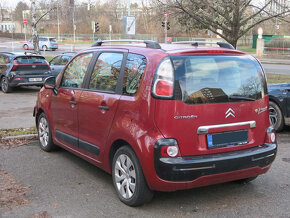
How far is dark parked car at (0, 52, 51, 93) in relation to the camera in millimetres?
14375

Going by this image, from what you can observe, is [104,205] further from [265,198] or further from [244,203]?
[265,198]

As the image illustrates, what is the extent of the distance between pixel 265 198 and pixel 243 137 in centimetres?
86

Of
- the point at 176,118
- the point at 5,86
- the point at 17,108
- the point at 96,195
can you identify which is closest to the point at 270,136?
the point at 176,118

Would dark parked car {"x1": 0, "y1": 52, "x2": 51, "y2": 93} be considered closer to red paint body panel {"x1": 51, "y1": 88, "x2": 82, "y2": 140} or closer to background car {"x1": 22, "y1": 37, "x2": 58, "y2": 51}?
red paint body panel {"x1": 51, "y1": 88, "x2": 82, "y2": 140}

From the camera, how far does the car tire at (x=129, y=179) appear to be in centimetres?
383

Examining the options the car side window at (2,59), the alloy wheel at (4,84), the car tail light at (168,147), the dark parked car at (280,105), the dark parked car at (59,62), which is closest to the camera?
the car tail light at (168,147)

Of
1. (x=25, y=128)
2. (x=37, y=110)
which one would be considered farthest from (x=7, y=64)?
(x=37, y=110)

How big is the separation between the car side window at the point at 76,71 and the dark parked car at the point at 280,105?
434cm

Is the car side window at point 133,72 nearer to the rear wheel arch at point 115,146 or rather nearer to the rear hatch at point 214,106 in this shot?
the rear hatch at point 214,106

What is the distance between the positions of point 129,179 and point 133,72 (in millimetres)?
1174

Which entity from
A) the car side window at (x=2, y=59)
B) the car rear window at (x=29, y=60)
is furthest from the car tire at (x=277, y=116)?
the car side window at (x=2, y=59)

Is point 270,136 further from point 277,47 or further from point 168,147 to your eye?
point 277,47

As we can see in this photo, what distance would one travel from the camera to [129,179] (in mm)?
4031

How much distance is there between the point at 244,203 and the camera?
4.13 m
